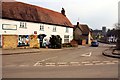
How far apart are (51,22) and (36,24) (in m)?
7.05

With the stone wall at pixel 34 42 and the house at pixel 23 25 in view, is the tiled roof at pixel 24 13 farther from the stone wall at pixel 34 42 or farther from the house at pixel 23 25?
the stone wall at pixel 34 42

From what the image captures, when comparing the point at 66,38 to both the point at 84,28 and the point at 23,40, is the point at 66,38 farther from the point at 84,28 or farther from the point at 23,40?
the point at 84,28

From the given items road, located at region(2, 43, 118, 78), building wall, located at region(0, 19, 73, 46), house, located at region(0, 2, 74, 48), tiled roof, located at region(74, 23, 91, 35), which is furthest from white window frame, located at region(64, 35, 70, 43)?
road, located at region(2, 43, 118, 78)

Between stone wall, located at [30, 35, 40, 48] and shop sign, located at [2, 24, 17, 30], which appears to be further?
stone wall, located at [30, 35, 40, 48]

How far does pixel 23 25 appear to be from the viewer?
40594mm

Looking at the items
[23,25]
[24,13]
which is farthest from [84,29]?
[23,25]

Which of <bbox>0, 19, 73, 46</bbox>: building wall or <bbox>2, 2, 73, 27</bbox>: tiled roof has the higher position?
<bbox>2, 2, 73, 27</bbox>: tiled roof

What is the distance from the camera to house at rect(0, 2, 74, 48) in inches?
1452

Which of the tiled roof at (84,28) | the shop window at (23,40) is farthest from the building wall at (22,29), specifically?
the tiled roof at (84,28)

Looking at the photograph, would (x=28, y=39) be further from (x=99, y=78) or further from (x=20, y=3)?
(x=99, y=78)

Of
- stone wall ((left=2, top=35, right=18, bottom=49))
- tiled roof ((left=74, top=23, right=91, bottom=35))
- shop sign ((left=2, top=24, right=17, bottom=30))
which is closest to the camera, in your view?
stone wall ((left=2, top=35, right=18, bottom=49))

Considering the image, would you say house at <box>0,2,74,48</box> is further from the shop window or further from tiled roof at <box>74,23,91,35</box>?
tiled roof at <box>74,23,91,35</box>

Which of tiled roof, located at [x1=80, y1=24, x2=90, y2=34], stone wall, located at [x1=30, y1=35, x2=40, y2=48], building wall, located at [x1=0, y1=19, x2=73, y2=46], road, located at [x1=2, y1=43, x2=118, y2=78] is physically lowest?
road, located at [x1=2, y1=43, x2=118, y2=78]

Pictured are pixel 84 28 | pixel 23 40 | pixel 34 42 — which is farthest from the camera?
pixel 84 28
